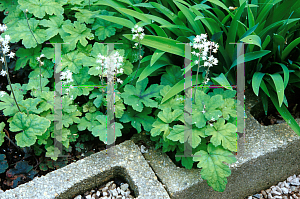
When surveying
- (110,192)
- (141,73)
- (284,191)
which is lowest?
(284,191)

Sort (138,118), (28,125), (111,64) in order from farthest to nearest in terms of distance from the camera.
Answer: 1. (138,118)
2. (111,64)
3. (28,125)

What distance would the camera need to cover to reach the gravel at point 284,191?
2092 mm

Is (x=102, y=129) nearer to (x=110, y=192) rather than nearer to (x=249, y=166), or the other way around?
(x=110, y=192)

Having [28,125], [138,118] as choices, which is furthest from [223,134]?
[28,125]

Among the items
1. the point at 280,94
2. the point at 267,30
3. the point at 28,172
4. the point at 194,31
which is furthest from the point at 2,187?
the point at 267,30

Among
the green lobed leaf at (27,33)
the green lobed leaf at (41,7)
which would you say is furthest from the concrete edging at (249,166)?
the green lobed leaf at (41,7)

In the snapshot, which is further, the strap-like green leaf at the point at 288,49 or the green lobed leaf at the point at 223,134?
the strap-like green leaf at the point at 288,49

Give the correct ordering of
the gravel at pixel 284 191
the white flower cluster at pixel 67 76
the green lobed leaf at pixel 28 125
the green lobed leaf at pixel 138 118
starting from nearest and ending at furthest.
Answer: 1. the green lobed leaf at pixel 28 125
2. the white flower cluster at pixel 67 76
3. the green lobed leaf at pixel 138 118
4. the gravel at pixel 284 191

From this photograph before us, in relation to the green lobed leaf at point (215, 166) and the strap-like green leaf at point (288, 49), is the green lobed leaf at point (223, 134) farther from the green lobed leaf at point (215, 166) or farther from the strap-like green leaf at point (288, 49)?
the strap-like green leaf at point (288, 49)

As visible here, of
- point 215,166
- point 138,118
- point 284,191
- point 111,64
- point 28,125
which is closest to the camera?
point 215,166

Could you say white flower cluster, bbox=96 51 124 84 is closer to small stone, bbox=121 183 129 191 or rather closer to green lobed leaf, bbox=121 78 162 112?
green lobed leaf, bbox=121 78 162 112

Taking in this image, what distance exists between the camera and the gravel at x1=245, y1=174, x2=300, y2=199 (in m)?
2.09

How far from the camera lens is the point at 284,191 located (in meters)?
2.11

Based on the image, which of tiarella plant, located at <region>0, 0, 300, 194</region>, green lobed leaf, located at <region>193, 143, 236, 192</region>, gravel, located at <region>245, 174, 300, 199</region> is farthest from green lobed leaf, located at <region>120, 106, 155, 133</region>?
gravel, located at <region>245, 174, 300, 199</region>
